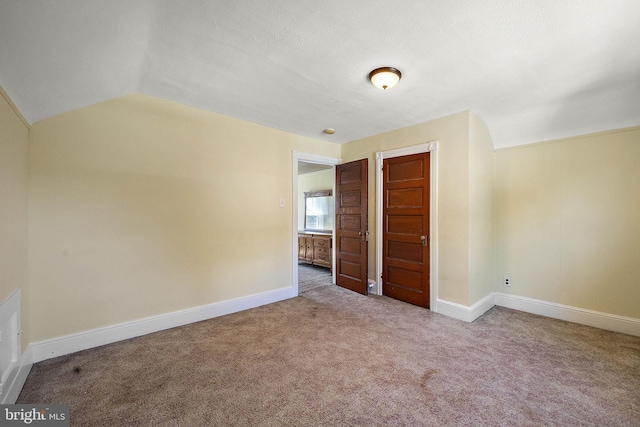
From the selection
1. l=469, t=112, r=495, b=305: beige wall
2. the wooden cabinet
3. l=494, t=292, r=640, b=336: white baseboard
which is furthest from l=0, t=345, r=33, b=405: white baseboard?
l=494, t=292, r=640, b=336: white baseboard

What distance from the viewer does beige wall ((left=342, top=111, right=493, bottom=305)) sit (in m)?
3.12

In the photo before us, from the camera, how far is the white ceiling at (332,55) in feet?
4.97

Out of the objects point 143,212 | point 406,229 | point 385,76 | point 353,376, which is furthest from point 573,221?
point 143,212

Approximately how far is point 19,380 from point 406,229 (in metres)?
3.92

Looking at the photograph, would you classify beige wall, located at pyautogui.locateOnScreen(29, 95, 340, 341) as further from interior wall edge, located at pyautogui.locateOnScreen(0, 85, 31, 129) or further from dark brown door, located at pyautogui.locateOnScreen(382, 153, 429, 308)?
dark brown door, located at pyautogui.locateOnScreen(382, 153, 429, 308)

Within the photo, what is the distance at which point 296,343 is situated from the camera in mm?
2578

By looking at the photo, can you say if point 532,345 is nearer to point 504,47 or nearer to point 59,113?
point 504,47

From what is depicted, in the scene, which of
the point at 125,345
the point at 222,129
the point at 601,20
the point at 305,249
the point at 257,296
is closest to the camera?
the point at 601,20

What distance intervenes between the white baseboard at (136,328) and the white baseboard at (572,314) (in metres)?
3.28

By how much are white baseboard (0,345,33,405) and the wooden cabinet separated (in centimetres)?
432

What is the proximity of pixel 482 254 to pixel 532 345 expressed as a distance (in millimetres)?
1118

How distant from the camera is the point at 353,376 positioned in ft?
6.73

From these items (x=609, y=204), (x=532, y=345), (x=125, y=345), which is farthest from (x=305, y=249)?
(x=609, y=204)

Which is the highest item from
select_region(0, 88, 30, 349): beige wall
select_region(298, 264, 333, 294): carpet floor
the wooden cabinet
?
select_region(0, 88, 30, 349): beige wall
